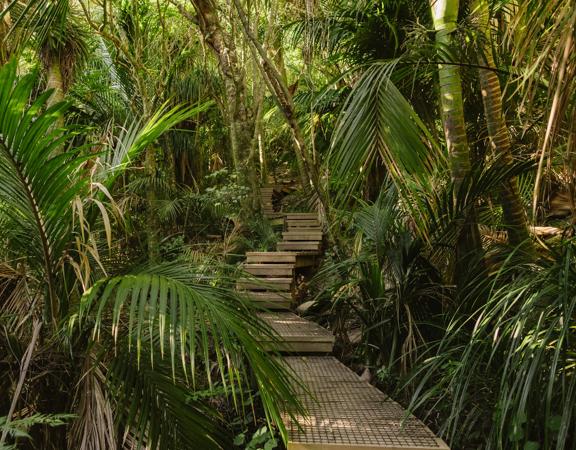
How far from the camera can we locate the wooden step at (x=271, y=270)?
503 centimetres

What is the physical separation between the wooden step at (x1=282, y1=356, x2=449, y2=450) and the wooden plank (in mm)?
2980

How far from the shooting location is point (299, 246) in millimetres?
5910

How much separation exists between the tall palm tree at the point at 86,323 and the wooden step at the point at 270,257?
2845 millimetres

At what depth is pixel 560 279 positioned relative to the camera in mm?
1800

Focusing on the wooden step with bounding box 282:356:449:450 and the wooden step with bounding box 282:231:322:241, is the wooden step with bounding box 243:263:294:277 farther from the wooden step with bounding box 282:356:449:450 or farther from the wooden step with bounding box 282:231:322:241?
the wooden step with bounding box 282:356:449:450

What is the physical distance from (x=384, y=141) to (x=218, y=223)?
5528 mm

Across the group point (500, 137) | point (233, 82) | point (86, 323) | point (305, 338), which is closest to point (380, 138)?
point (500, 137)

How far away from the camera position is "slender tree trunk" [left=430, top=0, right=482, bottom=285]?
254cm

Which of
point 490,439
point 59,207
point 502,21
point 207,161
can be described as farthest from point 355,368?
point 207,161

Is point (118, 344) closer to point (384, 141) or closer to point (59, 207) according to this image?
point (59, 207)

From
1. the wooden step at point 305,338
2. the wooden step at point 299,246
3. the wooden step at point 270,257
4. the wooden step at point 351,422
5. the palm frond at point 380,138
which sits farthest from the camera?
the wooden step at point 299,246

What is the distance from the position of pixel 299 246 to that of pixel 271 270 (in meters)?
0.96

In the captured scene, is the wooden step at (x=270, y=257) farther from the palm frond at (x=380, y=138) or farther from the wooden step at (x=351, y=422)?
the palm frond at (x=380, y=138)

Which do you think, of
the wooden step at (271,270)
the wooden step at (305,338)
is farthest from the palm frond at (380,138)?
the wooden step at (271,270)
